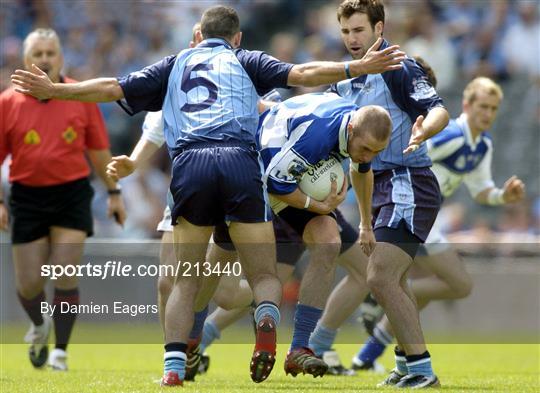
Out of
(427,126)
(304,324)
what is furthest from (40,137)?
(427,126)

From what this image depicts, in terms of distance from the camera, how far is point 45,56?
34.5 feet

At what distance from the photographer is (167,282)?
356 inches

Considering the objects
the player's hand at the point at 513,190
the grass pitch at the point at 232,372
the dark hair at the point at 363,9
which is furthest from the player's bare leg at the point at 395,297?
the player's hand at the point at 513,190

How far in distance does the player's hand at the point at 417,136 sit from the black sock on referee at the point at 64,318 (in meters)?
4.25

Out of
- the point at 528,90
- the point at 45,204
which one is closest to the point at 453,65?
the point at 528,90

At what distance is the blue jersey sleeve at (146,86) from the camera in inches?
300

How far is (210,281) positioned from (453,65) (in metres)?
10.7

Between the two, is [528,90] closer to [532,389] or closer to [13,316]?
[13,316]

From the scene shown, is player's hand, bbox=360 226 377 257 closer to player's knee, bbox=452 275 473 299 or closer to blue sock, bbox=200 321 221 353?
blue sock, bbox=200 321 221 353

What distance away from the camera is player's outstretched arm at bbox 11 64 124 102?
7425mm

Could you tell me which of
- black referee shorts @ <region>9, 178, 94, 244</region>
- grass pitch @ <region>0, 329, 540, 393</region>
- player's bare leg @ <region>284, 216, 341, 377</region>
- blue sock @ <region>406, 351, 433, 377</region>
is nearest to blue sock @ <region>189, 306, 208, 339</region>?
grass pitch @ <region>0, 329, 540, 393</region>

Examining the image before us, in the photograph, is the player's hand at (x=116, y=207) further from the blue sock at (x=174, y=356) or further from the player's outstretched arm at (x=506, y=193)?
the blue sock at (x=174, y=356)

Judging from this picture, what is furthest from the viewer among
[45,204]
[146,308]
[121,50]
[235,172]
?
[121,50]

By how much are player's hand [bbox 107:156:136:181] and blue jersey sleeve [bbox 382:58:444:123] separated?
1.85 m
